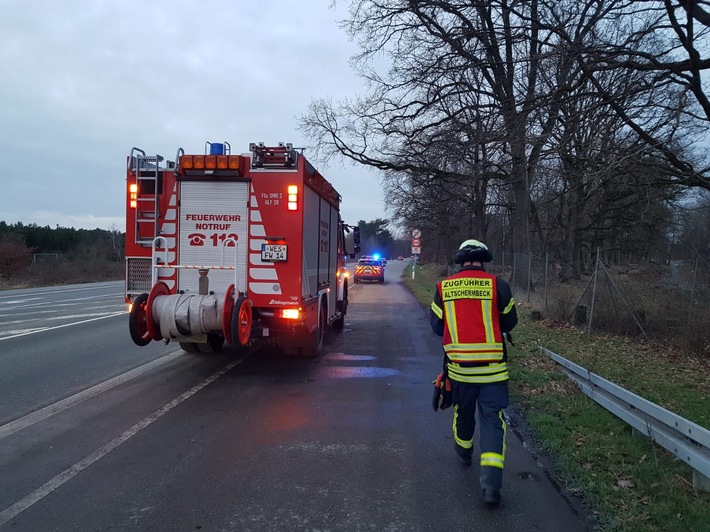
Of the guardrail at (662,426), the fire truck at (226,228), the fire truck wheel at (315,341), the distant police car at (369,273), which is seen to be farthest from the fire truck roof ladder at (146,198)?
the distant police car at (369,273)

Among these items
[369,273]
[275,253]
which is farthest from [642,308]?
[369,273]

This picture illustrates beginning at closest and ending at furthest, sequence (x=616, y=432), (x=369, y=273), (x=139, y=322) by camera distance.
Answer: (x=616, y=432), (x=139, y=322), (x=369, y=273)

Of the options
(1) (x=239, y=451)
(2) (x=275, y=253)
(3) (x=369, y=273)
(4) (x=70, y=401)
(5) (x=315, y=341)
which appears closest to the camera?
(1) (x=239, y=451)

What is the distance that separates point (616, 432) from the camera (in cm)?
512

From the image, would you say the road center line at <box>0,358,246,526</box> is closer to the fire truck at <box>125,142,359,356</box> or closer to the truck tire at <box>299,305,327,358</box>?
the fire truck at <box>125,142,359,356</box>

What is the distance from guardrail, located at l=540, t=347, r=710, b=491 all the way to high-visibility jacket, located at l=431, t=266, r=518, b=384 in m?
1.34

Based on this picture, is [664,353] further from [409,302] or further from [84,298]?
[84,298]

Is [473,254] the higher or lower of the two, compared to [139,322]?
higher

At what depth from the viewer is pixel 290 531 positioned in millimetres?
3330

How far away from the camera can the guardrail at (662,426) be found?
362 cm

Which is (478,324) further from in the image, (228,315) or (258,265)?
(258,265)

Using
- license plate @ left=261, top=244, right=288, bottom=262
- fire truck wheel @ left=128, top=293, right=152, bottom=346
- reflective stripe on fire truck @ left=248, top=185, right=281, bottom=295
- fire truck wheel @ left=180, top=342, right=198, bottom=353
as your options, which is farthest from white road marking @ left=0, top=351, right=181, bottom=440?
license plate @ left=261, top=244, right=288, bottom=262

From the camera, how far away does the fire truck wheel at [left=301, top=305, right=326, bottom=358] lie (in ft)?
27.9

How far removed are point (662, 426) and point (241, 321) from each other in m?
4.57
